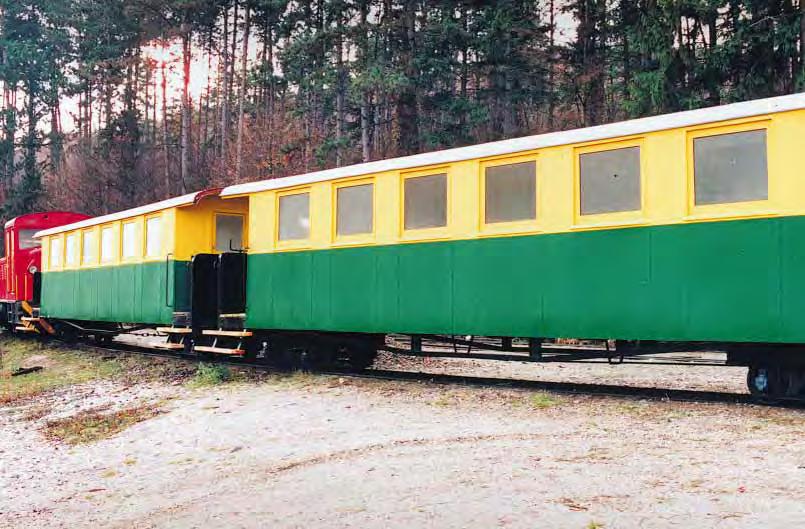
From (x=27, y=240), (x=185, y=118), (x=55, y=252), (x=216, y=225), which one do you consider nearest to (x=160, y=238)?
(x=216, y=225)

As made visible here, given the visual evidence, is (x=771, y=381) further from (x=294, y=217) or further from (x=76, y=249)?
(x=76, y=249)

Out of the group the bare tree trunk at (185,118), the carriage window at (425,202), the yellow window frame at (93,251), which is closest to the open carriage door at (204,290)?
the carriage window at (425,202)

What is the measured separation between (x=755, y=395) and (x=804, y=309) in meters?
1.31

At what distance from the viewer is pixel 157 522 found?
539 cm

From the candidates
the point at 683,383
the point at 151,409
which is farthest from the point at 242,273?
the point at 683,383

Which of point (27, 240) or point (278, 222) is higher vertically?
point (27, 240)

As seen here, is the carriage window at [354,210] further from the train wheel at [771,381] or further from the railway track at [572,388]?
the train wheel at [771,381]

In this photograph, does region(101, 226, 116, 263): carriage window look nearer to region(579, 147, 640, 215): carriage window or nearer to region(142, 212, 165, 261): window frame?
region(142, 212, 165, 261): window frame

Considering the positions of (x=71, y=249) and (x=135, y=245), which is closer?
(x=135, y=245)

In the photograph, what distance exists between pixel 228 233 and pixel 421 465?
29.7 feet

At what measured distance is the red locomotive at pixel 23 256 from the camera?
21641 mm

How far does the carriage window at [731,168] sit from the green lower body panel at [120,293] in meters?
8.87

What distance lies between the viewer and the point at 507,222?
29.0 ft

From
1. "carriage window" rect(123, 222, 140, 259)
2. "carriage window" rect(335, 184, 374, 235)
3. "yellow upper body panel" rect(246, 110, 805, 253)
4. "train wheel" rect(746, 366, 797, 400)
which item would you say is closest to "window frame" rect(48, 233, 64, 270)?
"carriage window" rect(123, 222, 140, 259)
